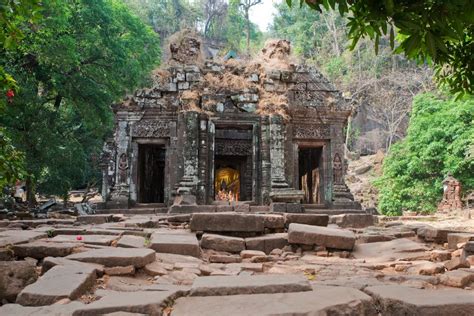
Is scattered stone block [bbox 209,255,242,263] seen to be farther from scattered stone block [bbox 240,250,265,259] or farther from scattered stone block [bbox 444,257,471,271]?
scattered stone block [bbox 444,257,471,271]

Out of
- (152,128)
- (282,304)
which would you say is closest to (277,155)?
(152,128)

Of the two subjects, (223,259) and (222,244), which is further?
(222,244)

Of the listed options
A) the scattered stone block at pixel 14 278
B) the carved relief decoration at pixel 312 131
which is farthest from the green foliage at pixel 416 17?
the carved relief decoration at pixel 312 131

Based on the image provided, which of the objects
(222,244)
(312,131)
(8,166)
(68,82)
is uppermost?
(68,82)

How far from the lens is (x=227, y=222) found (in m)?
6.36

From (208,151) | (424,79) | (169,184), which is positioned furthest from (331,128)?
(424,79)

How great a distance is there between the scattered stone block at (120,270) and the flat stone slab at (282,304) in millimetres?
1177

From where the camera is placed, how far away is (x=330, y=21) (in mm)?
40031

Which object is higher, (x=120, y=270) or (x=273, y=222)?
(x=273, y=222)

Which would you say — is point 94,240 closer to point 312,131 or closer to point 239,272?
point 239,272

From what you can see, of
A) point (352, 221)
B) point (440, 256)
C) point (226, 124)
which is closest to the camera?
point (440, 256)

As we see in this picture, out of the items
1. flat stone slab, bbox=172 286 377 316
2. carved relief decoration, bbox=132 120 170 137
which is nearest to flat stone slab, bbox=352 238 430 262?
flat stone slab, bbox=172 286 377 316

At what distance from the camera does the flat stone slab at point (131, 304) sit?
245cm

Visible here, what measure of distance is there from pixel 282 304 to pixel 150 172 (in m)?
14.5
